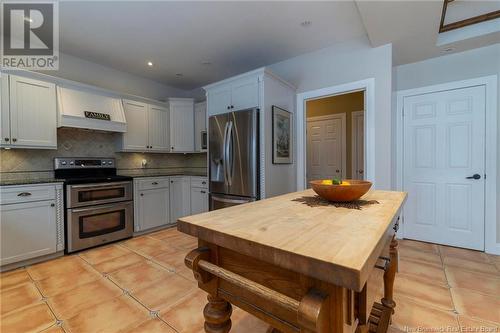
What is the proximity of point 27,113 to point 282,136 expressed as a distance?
3.10m

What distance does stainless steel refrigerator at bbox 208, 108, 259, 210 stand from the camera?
109 inches

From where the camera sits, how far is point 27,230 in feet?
8.12

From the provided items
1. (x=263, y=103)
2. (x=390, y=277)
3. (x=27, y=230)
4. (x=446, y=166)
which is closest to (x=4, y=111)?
(x=27, y=230)

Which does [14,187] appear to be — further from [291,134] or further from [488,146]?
[488,146]

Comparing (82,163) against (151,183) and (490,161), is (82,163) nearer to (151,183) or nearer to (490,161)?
(151,183)

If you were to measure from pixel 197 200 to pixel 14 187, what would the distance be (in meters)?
2.28

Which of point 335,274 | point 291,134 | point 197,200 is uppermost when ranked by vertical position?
point 291,134

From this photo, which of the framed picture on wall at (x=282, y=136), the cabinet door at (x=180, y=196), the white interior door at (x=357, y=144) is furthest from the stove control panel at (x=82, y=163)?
the white interior door at (x=357, y=144)

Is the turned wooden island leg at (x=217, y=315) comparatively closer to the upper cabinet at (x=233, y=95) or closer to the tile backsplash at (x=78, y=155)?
the upper cabinet at (x=233, y=95)

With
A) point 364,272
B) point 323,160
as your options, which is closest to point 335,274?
point 364,272

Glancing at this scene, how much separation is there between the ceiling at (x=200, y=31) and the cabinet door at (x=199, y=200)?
210cm

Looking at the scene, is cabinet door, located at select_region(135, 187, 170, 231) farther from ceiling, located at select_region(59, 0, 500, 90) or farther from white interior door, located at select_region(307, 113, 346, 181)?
white interior door, located at select_region(307, 113, 346, 181)

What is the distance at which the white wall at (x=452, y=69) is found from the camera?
105 inches

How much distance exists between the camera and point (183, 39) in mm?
2871
